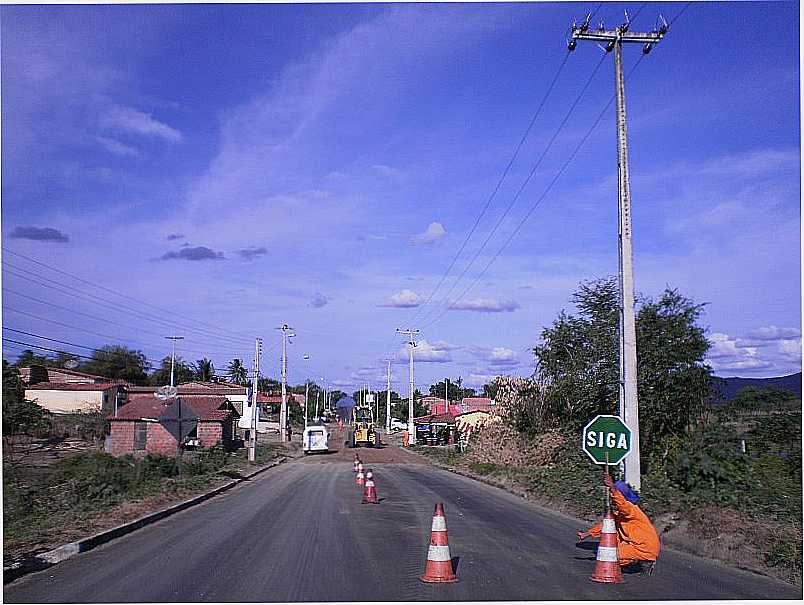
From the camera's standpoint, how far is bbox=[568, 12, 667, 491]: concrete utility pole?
18844 millimetres

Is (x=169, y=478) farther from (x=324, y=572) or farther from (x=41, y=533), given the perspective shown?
(x=324, y=572)

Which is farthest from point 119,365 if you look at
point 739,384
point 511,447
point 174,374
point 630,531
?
point 630,531

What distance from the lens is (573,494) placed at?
2242 centimetres

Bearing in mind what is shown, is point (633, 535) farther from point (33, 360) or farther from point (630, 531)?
point (33, 360)

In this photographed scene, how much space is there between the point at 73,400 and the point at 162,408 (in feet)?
29.2

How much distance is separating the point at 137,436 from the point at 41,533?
3412 centimetres

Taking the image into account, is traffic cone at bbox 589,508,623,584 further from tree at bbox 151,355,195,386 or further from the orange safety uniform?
tree at bbox 151,355,195,386

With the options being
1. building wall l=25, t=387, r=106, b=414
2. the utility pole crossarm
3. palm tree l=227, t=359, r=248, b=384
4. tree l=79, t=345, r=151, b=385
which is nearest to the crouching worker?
the utility pole crossarm

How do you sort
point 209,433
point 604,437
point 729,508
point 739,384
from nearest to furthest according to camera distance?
point 604,437 < point 729,508 < point 739,384 < point 209,433

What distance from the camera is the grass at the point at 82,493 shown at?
15709 millimetres

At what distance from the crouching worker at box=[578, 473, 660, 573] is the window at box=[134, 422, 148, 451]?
134ft

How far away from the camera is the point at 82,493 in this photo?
21562 millimetres

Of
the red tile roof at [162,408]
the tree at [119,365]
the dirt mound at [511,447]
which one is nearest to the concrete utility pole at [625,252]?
the dirt mound at [511,447]

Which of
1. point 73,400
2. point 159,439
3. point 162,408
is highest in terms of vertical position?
point 73,400
